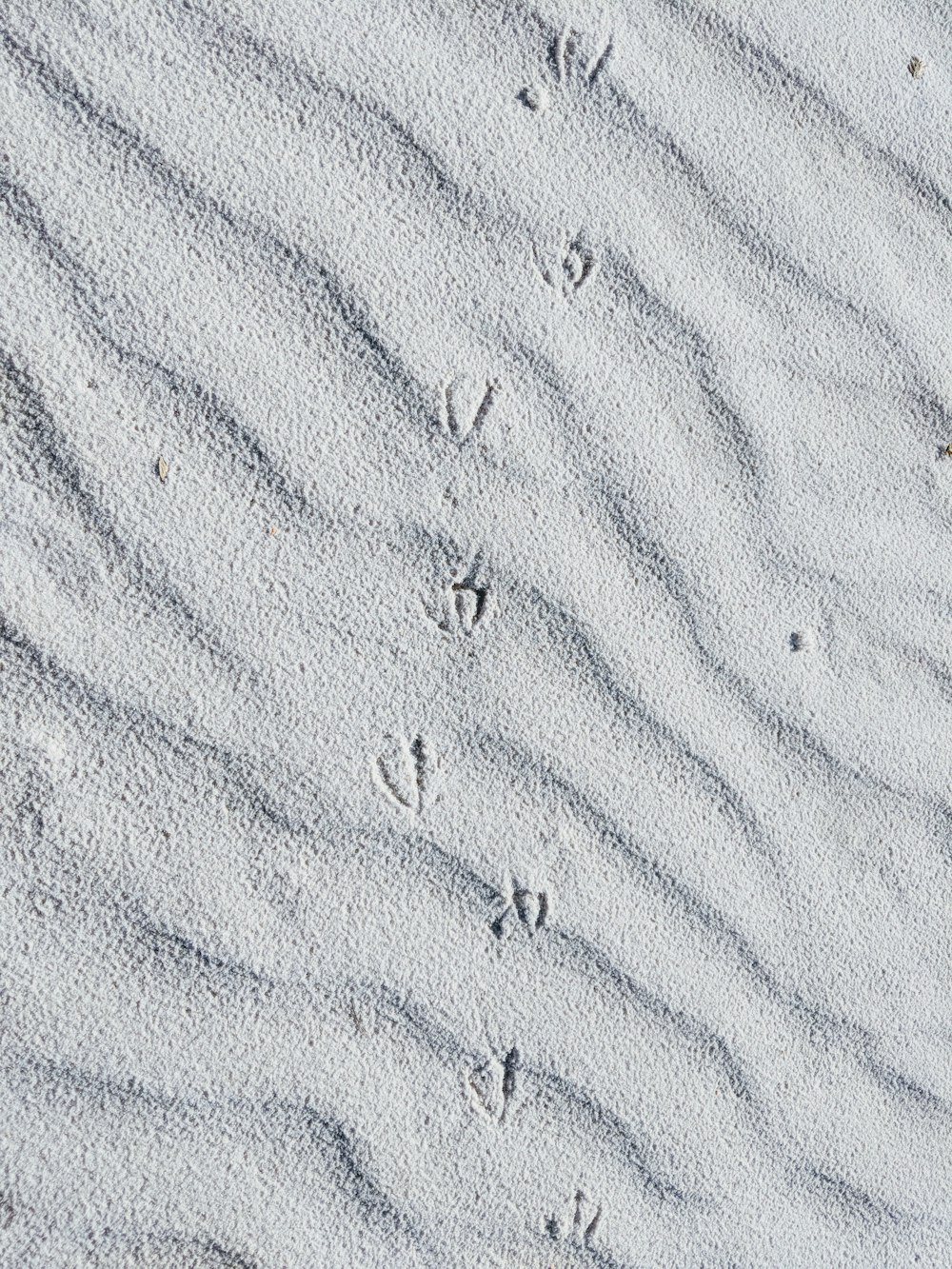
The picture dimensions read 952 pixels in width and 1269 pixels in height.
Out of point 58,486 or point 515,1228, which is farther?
point 515,1228

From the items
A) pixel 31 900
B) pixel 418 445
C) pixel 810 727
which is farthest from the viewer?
pixel 810 727

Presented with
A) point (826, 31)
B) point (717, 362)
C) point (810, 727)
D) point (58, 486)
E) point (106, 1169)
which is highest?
point (826, 31)

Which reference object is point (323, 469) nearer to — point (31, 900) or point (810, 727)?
point (31, 900)

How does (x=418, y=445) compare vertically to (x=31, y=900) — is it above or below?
above

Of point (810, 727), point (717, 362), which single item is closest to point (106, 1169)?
point (810, 727)

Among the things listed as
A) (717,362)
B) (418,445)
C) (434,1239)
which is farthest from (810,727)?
(434,1239)

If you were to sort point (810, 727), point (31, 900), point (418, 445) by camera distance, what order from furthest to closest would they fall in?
point (810, 727)
point (418, 445)
point (31, 900)
